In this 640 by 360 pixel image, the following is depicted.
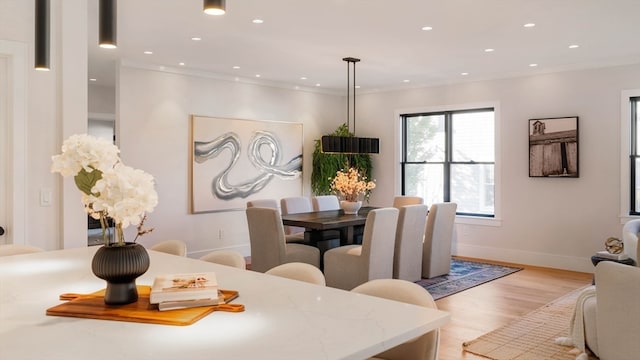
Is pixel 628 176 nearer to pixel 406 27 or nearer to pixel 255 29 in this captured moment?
pixel 406 27

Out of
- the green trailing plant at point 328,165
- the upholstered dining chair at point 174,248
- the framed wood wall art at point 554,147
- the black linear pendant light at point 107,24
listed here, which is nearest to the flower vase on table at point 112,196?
the black linear pendant light at point 107,24

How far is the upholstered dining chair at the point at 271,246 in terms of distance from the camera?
5.61m

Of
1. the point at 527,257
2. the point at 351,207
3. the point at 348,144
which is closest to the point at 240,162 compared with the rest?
the point at 348,144

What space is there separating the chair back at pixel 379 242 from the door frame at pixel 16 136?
305 centimetres

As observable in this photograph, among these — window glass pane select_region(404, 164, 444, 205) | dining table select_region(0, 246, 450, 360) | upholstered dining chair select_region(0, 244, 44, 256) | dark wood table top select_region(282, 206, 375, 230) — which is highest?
window glass pane select_region(404, 164, 444, 205)

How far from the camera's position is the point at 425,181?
8.66 m

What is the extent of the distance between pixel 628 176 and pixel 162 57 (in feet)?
Result: 19.6

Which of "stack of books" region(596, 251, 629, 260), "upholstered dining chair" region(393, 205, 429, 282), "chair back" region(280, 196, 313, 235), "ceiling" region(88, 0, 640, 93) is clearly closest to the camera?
"ceiling" region(88, 0, 640, 93)

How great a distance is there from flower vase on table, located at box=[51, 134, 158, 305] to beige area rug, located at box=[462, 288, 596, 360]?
116 inches

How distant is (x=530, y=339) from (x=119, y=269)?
3.53 m

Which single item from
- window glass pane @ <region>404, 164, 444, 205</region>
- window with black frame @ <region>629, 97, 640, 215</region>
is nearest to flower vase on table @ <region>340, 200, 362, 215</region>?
window glass pane @ <region>404, 164, 444, 205</region>

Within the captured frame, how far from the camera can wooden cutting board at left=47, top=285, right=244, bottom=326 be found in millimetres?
1630

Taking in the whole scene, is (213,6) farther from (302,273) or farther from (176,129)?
(176,129)

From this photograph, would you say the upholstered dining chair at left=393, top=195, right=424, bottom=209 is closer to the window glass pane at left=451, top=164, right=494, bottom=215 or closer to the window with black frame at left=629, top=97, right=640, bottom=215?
the window glass pane at left=451, top=164, right=494, bottom=215
